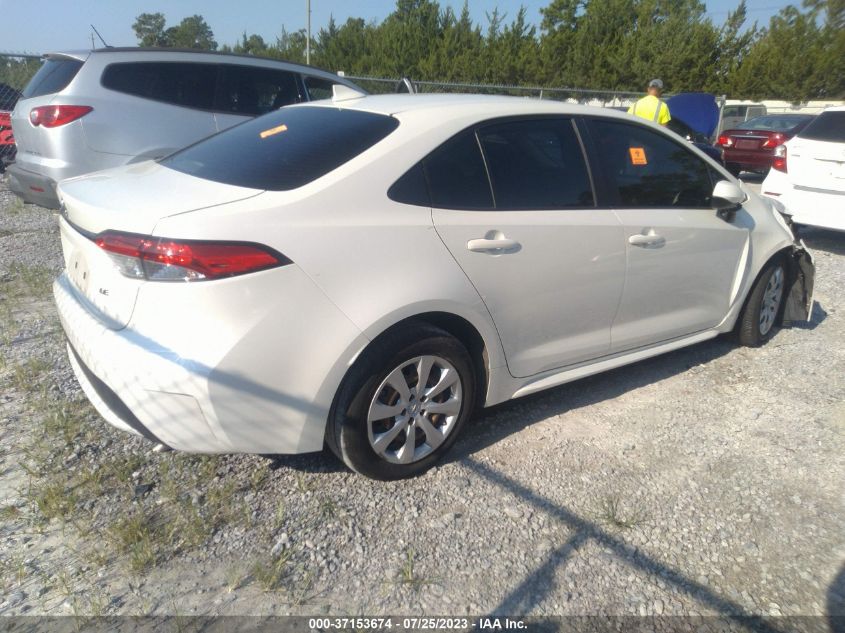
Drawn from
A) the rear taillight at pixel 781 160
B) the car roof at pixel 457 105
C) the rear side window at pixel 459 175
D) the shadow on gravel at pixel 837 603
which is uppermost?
the car roof at pixel 457 105

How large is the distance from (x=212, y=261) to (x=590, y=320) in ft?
6.48

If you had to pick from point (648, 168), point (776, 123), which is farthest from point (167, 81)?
point (776, 123)

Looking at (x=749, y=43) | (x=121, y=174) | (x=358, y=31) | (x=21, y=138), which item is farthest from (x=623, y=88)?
(x=121, y=174)

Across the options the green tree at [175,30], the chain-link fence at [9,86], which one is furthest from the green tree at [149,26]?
the chain-link fence at [9,86]

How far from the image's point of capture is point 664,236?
3725mm

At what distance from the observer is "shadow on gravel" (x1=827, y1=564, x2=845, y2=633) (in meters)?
2.34

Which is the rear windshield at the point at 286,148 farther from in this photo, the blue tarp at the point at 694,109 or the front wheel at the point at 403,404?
the blue tarp at the point at 694,109

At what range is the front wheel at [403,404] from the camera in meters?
2.67

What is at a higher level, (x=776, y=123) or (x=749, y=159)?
(x=776, y=123)

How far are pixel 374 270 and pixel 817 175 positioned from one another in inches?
264

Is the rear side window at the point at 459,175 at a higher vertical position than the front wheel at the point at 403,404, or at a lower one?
higher

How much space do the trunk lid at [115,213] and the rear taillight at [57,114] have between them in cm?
335

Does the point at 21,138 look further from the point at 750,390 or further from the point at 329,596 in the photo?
the point at 750,390

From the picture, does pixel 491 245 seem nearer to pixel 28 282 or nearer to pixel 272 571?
pixel 272 571
